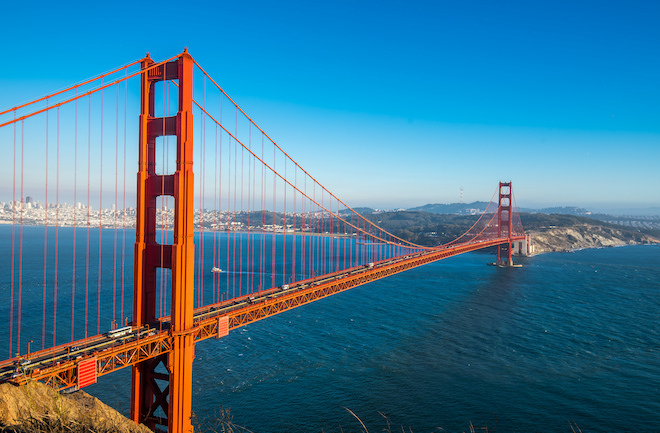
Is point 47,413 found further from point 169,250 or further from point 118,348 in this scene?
point 169,250

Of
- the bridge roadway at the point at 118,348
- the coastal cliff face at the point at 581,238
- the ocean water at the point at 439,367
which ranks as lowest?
the ocean water at the point at 439,367

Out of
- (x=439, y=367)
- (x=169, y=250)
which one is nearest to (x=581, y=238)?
(x=439, y=367)

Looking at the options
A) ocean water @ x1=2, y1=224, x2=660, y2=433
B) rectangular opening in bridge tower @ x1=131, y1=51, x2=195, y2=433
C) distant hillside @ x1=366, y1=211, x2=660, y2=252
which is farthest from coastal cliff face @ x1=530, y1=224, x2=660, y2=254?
rectangular opening in bridge tower @ x1=131, y1=51, x2=195, y2=433

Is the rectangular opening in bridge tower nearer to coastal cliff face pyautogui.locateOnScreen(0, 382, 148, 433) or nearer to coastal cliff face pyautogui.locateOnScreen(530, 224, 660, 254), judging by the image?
coastal cliff face pyautogui.locateOnScreen(0, 382, 148, 433)

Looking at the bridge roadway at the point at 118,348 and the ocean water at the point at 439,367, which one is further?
the ocean water at the point at 439,367

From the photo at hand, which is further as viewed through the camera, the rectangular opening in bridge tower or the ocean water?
the ocean water

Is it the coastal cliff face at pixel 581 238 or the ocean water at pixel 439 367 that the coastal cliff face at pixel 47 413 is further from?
the coastal cliff face at pixel 581 238

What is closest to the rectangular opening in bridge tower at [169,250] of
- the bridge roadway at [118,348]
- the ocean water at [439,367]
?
the bridge roadway at [118,348]
